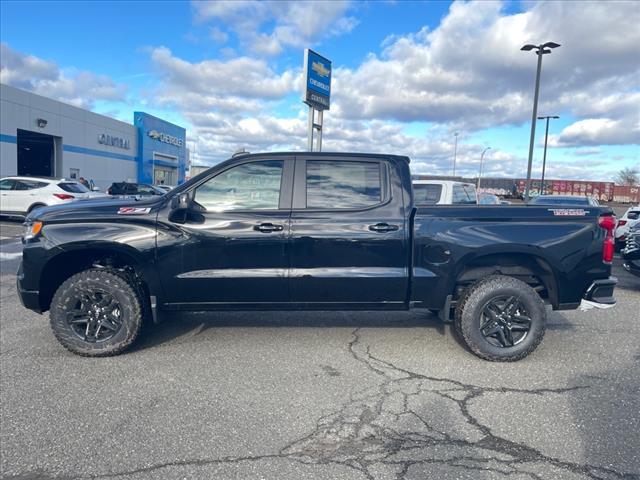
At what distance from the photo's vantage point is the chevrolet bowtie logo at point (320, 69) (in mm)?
16500

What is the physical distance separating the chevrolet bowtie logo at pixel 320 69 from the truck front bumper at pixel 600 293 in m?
13.8

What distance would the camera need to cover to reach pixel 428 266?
14.6ft

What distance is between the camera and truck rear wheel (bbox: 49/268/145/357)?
14.3ft

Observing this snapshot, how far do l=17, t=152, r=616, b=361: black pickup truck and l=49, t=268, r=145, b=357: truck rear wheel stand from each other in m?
0.01

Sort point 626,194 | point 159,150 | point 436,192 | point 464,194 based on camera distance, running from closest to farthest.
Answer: point 436,192 → point 464,194 → point 159,150 → point 626,194

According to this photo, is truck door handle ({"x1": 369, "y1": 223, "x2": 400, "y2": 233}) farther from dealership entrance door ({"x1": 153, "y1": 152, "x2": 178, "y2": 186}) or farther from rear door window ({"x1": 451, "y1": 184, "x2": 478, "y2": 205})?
dealership entrance door ({"x1": 153, "y1": 152, "x2": 178, "y2": 186})

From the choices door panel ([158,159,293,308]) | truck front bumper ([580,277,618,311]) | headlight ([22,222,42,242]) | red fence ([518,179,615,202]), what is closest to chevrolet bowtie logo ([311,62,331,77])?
door panel ([158,159,293,308])

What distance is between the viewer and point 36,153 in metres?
35.3

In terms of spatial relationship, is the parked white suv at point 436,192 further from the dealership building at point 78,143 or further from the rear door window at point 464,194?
the dealership building at point 78,143

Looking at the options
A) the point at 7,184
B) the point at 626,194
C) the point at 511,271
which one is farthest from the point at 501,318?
the point at 626,194

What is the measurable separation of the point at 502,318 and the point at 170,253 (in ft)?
10.3

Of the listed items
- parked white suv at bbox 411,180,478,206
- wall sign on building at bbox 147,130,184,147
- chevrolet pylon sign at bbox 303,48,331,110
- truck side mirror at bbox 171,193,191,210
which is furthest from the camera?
wall sign on building at bbox 147,130,184,147

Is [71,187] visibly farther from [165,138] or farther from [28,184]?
[165,138]

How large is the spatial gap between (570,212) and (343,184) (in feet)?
6.99
